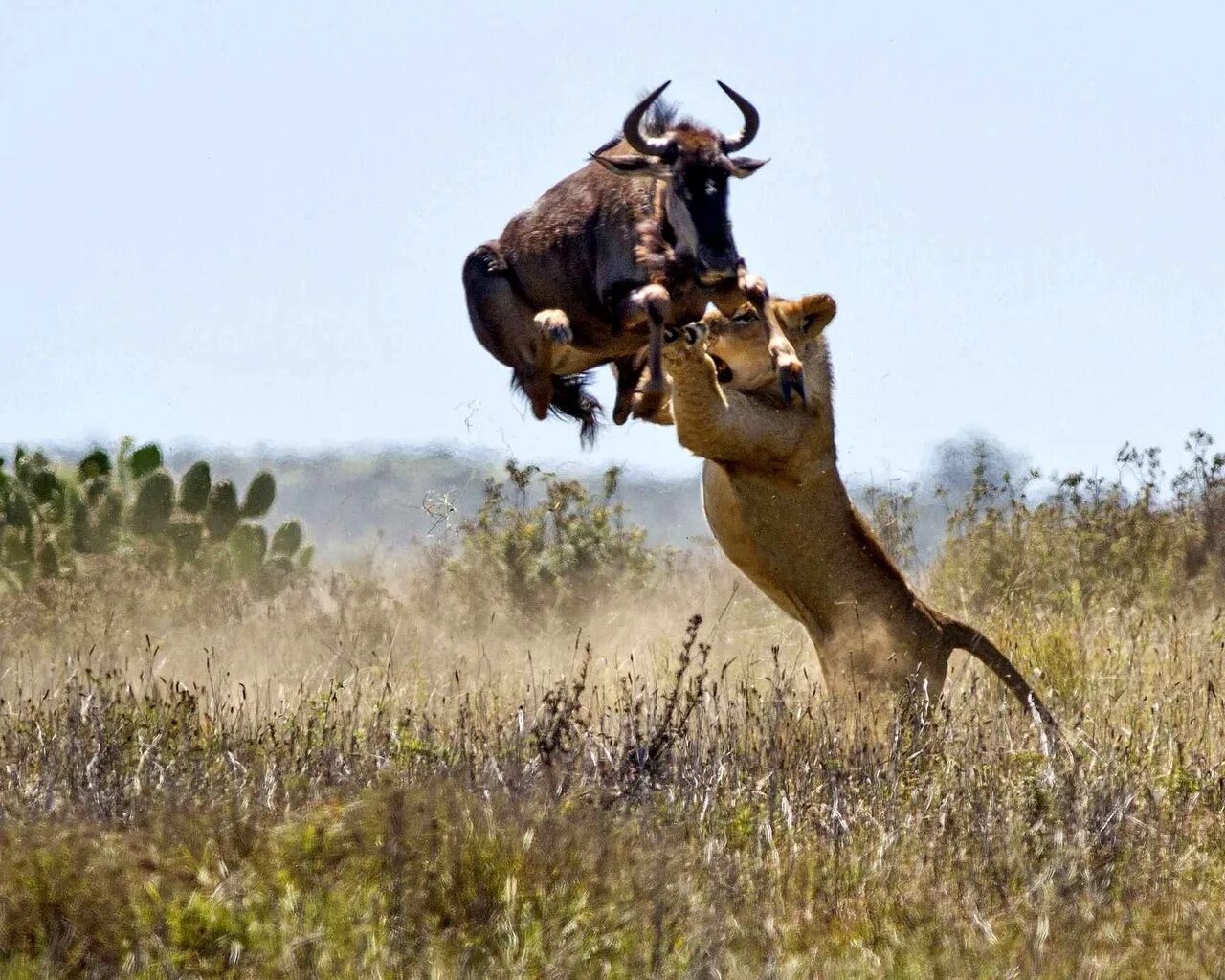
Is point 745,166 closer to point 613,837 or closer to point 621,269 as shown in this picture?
point 621,269

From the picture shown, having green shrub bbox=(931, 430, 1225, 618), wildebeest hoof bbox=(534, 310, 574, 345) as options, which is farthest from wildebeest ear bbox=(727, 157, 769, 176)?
green shrub bbox=(931, 430, 1225, 618)

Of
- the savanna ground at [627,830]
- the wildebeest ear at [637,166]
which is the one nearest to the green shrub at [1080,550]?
the savanna ground at [627,830]

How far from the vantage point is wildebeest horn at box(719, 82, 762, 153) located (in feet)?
32.1

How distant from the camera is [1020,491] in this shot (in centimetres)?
1797

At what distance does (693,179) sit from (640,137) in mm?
341

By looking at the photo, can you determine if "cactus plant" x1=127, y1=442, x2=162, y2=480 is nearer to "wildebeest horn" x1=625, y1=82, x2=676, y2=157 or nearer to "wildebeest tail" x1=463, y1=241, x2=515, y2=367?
"wildebeest tail" x1=463, y1=241, x2=515, y2=367

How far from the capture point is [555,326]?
31.8ft

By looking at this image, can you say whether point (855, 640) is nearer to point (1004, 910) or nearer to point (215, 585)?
point (1004, 910)

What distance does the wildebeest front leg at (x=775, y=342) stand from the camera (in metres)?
9.38

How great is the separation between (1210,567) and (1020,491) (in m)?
1.95

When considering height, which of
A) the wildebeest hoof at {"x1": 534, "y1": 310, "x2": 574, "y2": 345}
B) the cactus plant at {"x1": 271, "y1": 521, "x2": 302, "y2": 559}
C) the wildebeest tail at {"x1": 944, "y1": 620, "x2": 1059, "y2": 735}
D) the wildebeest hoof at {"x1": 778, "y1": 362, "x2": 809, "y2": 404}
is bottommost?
the wildebeest tail at {"x1": 944, "y1": 620, "x2": 1059, "y2": 735}

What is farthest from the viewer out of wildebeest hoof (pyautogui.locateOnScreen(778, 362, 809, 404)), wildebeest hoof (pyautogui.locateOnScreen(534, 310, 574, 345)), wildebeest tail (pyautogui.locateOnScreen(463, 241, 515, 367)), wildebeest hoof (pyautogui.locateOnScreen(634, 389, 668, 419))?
wildebeest tail (pyautogui.locateOnScreen(463, 241, 515, 367))

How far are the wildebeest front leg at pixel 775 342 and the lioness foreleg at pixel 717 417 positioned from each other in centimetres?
29

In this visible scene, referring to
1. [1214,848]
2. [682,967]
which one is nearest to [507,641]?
[1214,848]
